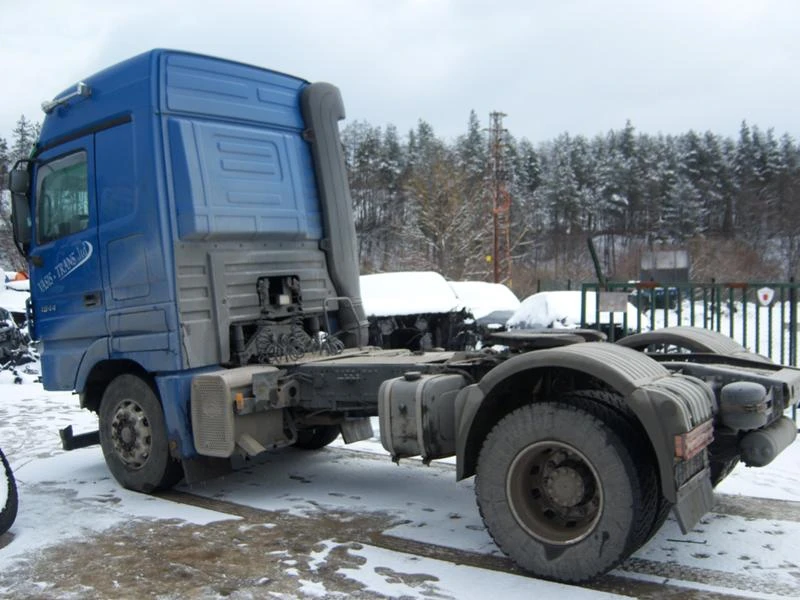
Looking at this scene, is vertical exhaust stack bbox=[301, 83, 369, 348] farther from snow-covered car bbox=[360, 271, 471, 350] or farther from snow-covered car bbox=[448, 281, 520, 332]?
snow-covered car bbox=[448, 281, 520, 332]

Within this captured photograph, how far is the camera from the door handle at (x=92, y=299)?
21.2 ft

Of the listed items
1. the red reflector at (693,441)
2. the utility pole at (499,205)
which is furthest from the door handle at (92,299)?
the utility pole at (499,205)

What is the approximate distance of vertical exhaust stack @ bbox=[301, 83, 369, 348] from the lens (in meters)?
7.09

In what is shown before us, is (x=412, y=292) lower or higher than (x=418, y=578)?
higher

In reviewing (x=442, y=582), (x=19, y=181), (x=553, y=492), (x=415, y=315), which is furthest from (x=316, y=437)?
(x=415, y=315)

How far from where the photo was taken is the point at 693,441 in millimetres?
A: 3830

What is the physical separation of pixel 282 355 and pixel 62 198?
94.7 inches

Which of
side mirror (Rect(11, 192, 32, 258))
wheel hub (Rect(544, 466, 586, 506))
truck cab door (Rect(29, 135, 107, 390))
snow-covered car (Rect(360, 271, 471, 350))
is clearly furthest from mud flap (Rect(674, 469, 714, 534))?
snow-covered car (Rect(360, 271, 471, 350))

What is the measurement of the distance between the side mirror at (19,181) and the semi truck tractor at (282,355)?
15 mm

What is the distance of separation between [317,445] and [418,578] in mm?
3561

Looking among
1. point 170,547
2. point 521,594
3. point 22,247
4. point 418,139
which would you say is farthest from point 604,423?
point 418,139

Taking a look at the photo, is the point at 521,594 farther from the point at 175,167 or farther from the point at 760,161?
the point at 760,161

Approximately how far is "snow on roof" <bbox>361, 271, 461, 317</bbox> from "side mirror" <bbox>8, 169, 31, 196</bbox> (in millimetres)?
6709

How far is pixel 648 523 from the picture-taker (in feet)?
13.1
